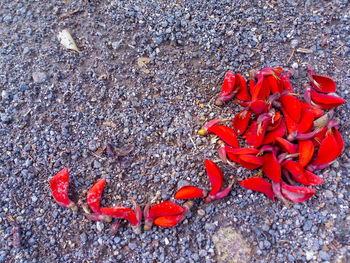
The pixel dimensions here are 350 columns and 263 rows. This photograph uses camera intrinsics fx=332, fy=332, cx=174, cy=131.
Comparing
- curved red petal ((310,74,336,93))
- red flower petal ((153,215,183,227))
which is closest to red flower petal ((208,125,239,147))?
red flower petal ((153,215,183,227))

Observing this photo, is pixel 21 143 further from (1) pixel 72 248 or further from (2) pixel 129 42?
(2) pixel 129 42

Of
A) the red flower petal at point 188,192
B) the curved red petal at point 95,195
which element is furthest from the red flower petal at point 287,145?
the curved red petal at point 95,195

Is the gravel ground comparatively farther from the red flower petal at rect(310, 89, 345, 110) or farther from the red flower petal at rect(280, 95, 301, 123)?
the red flower petal at rect(280, 95, 301, 123)

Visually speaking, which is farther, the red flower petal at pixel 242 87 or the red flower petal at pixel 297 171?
the red flower petal at pixel 242 87

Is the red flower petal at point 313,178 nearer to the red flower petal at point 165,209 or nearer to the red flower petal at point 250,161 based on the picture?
the red flower petal at point 250,161

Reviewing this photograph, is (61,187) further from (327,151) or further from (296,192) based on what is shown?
(327,151)

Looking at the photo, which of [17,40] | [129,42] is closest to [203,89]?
[129,42]

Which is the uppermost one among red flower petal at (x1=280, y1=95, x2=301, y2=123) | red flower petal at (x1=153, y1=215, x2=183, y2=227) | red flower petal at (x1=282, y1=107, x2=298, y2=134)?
red flower petal at (x1=280, y1=95, x2=301, y2=123)
